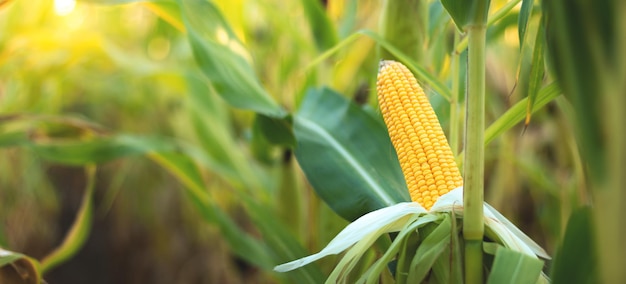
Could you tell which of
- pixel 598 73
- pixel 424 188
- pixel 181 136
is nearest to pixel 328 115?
pixel 424 188

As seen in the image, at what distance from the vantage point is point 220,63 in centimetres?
76

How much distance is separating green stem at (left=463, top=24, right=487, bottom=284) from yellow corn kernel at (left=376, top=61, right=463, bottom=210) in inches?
2.4

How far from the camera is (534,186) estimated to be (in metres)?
1.51

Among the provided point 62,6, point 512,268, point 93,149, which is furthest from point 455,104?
point 62,6

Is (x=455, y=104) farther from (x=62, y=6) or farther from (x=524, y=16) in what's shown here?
(x=62, y=6)

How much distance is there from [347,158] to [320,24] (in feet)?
0.97

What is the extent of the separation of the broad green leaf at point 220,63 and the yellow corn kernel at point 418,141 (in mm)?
233

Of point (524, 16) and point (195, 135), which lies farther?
point (195, 135)

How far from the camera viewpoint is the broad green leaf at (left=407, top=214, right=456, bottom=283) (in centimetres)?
42

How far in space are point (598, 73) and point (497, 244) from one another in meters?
0.20

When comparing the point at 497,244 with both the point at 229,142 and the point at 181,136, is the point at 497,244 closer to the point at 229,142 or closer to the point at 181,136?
the point at 229,142

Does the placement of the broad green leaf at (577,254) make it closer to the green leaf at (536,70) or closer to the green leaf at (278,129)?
the green leaf at (536,70)

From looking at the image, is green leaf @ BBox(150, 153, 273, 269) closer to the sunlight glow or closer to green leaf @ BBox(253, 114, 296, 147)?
green leaf @ BBox(253, 114, 296, 147)

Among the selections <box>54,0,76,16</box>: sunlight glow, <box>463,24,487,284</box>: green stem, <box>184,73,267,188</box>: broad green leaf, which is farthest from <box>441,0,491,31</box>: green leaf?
<box>54,0,76,16</box>: sunlight glow
